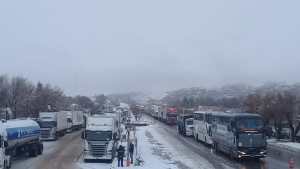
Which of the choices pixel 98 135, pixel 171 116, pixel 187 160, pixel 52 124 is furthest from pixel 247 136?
pixel 171 116

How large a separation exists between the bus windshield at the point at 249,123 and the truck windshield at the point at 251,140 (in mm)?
600

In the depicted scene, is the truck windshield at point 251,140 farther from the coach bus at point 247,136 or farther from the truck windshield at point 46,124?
the truck windshield at point 46,124

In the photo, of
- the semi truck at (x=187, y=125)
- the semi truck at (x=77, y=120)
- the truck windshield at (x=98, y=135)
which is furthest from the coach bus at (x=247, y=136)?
the semi truck at (x=77, y=120)

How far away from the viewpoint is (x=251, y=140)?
1404 inches

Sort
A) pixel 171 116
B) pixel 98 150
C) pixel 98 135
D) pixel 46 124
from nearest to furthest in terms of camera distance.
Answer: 1. pixel 98 150
2. pixel 98 135
3. pixel 46 124
4. pixel 171 116

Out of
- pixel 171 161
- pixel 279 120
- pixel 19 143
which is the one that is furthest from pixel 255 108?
pixel 19 143

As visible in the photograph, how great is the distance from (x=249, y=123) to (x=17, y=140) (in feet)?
56.0

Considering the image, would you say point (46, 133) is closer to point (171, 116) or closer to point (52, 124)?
point (52, 124)

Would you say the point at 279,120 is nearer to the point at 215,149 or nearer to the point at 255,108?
the point at 255,108

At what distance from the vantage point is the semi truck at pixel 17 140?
30266 millimetres

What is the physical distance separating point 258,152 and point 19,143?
58.1ft

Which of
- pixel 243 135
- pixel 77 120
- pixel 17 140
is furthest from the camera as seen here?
pixel 77 120

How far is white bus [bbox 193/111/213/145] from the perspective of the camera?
166ft

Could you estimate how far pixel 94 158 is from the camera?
35969mm
